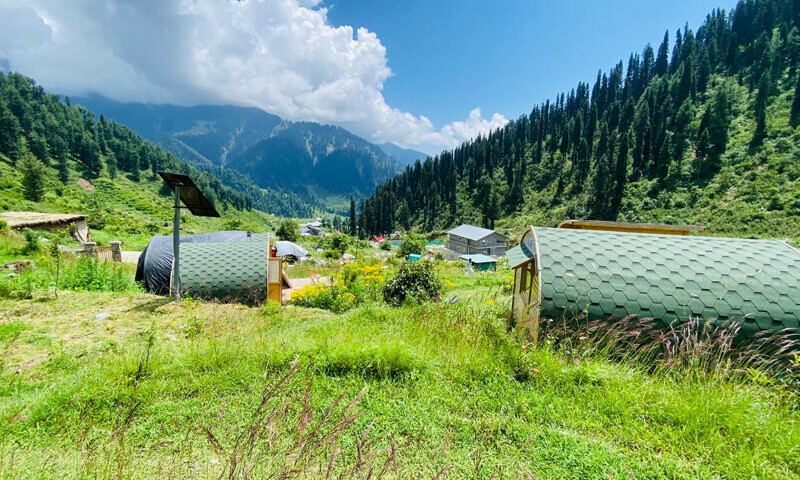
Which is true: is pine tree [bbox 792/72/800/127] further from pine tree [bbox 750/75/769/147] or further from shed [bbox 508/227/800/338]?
shed [bbox 508/227/800/338]

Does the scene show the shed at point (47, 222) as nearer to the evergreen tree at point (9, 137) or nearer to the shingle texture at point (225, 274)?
the shingle texture at point (225, 274)

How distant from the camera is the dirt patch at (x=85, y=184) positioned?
77.6 m

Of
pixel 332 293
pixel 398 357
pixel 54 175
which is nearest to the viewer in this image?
pixel 398 357

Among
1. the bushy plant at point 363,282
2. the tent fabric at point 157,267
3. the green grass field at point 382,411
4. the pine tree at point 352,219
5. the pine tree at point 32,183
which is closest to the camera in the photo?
the green grass field at point 382,411

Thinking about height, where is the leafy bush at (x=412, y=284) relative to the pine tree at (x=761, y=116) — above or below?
below

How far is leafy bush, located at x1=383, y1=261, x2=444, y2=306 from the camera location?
922cm

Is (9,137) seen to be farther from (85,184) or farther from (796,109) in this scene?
(796,109)

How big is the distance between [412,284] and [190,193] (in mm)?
6225

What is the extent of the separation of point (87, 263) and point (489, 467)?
1260 cm

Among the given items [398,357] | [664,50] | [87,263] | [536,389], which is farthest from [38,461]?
[664,50]

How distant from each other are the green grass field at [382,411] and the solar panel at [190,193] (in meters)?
3.45

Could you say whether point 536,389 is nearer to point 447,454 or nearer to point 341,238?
→ point 447,454

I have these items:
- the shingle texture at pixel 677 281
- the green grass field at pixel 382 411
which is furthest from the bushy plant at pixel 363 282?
the shingle texture at pixel 677 281

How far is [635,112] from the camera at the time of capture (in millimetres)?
77125
